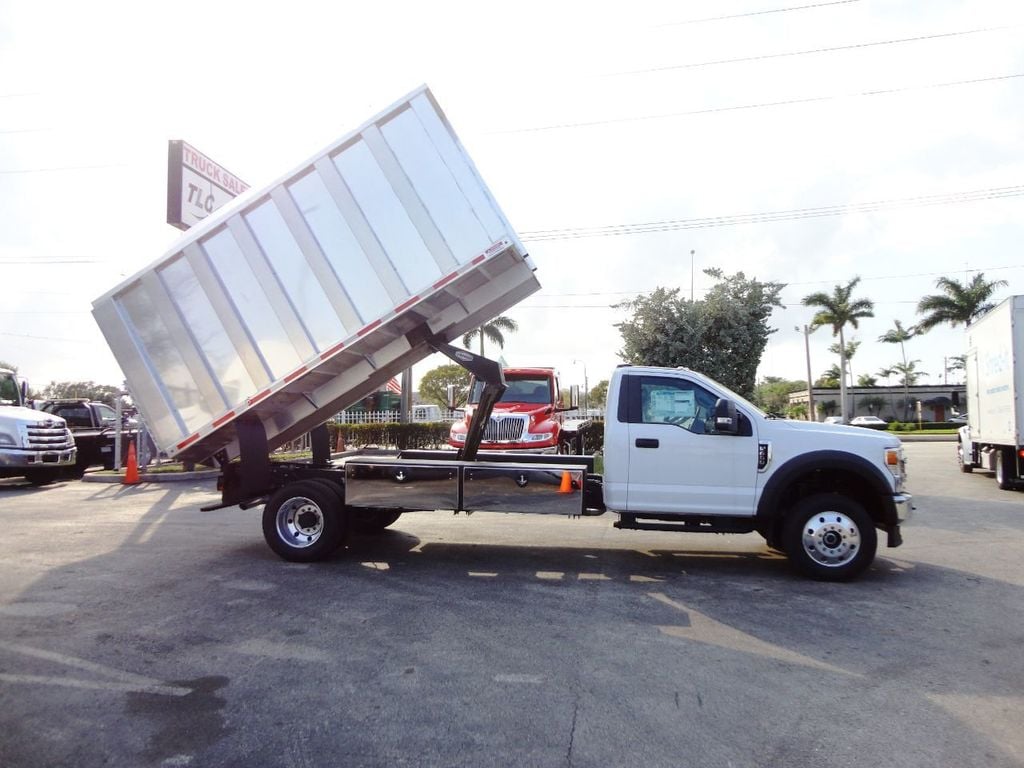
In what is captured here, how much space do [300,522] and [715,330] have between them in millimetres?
11118

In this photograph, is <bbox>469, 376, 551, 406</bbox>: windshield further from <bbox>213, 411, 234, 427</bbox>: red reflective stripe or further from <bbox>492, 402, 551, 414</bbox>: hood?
A: <bbox>213, 411, 234, 427</bbox>: red reflective stripe

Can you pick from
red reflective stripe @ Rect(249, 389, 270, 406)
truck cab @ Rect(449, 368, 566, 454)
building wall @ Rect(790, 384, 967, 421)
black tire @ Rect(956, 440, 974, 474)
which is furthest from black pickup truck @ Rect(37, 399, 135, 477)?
building wall @ Rect(790, 384, 967, 421)

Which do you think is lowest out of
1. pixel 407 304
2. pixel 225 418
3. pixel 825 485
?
pixel 825 485

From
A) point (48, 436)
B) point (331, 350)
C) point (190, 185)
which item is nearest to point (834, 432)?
point (331, 350)

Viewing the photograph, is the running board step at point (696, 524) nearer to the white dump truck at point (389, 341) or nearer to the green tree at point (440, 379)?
the white dump truck at point (389, 341)

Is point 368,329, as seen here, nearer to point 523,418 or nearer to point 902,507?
point 902,507

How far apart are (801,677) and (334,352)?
4887 mm

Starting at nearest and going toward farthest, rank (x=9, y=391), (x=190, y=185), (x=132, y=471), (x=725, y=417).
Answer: (x=725, y=417)
(x=132, y=471)
(x=9, y=391)
(x=190, y=185)

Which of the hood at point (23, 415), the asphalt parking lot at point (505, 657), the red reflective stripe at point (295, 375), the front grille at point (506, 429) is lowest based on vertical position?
the asphalt parking lot at point (505, 657)

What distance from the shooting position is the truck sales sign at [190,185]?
17.8m

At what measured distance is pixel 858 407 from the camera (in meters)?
68.4

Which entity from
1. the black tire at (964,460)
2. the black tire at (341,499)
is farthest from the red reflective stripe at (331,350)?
the black tire at (964,460)

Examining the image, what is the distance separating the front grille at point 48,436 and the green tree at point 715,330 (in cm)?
1301

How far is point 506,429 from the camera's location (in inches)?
555
